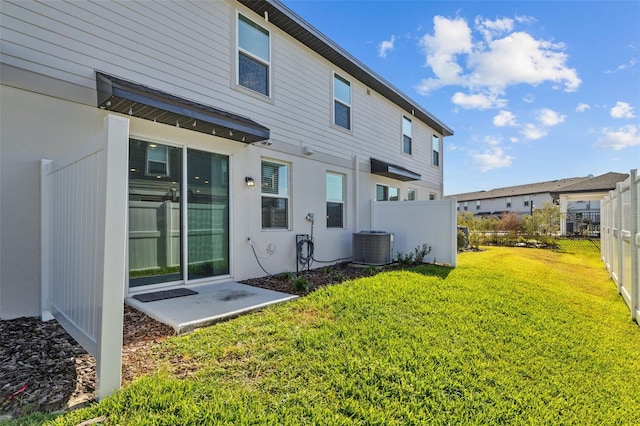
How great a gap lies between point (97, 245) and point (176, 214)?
122 inches

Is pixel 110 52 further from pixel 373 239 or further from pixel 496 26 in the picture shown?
pixel 496 26

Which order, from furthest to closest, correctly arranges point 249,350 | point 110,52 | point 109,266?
point 110,52, point 249,350, point 109,266

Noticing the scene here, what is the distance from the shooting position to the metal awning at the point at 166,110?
12.9 ft

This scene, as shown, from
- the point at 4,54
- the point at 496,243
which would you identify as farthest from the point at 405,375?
the point at 496,243

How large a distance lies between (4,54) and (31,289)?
2840 mm

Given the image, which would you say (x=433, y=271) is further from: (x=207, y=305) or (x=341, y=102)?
(x=341, y=102)

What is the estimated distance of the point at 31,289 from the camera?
3.69 meters

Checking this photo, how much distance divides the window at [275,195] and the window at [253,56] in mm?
1692

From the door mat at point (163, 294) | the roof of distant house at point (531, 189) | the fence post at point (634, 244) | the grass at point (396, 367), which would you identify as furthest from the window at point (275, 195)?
the roof of distant house at point (531, 189)

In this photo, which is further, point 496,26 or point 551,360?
point 496,26

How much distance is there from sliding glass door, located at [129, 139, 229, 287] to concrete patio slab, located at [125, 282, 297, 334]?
508 millimetres

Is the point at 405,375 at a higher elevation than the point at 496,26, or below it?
below

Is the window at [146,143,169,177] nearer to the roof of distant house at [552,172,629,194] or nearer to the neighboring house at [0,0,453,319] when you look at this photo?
the neighboring house at [0,0,453,319]

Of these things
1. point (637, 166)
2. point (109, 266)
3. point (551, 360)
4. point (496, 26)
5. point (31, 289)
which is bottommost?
point (551, 360)
